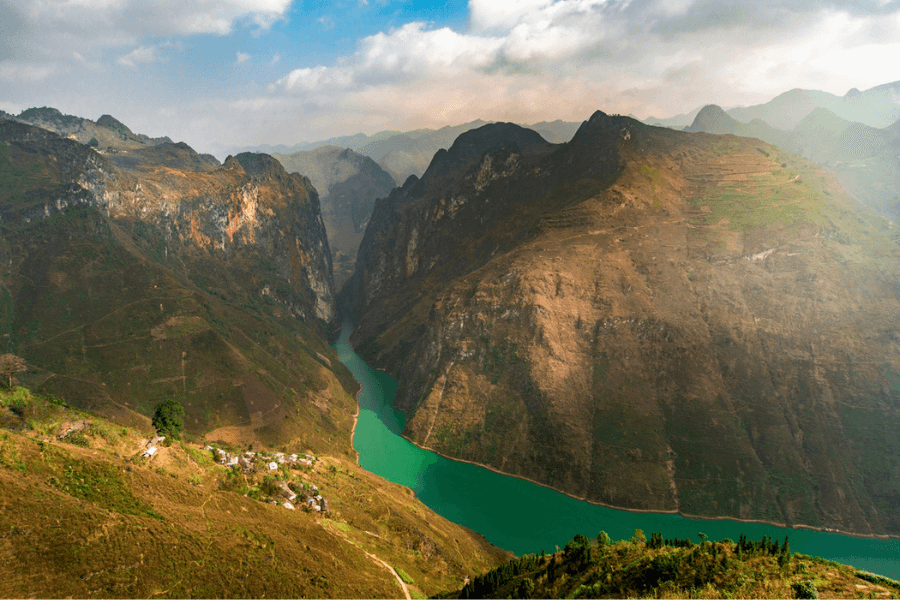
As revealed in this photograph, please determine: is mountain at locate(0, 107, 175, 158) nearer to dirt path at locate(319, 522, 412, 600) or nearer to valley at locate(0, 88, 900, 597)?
valley at locate(0, 88, 900, 597)

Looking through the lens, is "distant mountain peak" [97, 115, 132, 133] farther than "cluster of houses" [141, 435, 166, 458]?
Yes

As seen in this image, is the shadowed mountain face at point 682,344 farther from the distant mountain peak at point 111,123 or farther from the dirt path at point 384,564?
the distant mountain peak at point 111,123

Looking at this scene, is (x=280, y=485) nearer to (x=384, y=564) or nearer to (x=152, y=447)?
(x=152, y=447)

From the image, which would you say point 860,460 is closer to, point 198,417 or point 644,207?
point 644,207

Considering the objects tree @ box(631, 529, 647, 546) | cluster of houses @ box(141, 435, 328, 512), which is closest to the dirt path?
cluster of houses @ box(141, 435, 328, 512)

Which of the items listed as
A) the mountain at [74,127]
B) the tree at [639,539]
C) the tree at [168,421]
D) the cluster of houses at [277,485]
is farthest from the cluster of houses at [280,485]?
A: the mountain at [74,127]

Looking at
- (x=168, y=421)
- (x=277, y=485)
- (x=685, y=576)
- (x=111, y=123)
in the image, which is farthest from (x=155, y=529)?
(x=111, y=123)
